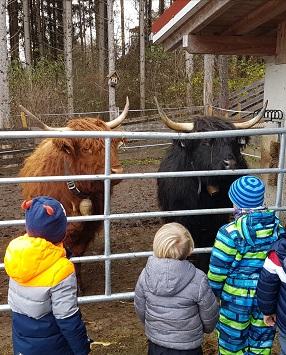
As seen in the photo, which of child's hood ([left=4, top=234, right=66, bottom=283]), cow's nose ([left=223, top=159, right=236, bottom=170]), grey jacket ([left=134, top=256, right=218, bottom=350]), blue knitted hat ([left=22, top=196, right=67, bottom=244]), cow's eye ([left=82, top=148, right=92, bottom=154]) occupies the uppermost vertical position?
cow's eye ([left=82, top=148, right=92, bottom=154])

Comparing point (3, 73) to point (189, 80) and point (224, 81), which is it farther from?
point (189, 80)

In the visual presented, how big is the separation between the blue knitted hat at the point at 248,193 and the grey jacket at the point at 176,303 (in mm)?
526

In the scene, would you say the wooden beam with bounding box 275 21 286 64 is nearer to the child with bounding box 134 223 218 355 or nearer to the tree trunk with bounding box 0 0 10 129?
the child with bounding box 134 223 218 355

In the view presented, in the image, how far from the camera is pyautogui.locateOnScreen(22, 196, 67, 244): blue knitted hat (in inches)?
94.3

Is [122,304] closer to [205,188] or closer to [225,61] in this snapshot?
[205,188]

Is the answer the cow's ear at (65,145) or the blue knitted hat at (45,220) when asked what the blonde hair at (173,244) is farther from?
the cow's ear at (65,145)

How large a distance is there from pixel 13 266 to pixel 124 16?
29.0m

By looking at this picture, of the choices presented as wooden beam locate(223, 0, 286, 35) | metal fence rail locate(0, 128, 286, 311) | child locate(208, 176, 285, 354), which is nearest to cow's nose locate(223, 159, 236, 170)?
metal fence rail locate(0, 128, 286, 311)

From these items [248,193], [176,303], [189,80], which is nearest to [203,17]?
[248,193]

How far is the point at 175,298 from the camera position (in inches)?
96.7

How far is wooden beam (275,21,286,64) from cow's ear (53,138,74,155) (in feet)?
8.85

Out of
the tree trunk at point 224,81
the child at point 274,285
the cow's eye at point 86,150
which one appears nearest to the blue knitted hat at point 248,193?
the child at point 274,285

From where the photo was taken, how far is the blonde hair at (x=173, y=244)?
2.47m

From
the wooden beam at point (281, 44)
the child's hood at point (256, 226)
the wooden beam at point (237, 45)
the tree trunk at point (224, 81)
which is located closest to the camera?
the child's hood at point (256, 226)
